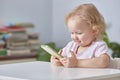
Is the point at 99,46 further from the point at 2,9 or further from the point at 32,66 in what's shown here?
the point at 2,9

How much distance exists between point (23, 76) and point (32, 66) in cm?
28

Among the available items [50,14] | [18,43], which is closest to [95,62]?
[18,43]

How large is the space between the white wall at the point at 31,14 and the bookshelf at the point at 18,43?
0.26 feet

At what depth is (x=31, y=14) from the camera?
12.7 ft

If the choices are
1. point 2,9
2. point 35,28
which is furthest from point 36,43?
point 2,9

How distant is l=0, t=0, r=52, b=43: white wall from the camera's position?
369cm

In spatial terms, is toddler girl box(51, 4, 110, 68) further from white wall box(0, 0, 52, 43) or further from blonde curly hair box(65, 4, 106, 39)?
white wall box(0, 0, 52, 43)

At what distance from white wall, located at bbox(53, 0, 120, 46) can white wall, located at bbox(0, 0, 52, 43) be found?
0.25 ft

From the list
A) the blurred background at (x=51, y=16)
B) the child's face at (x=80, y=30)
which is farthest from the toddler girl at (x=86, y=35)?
the blurred background at (x=51, y=16)

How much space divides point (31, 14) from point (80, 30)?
2501 millimetres

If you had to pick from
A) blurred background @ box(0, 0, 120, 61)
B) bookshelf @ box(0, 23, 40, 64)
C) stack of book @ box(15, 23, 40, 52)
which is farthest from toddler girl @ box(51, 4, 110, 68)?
stack of book @ box(15, 23, 40, 52)

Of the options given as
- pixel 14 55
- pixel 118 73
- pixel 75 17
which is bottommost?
pixel 14 55

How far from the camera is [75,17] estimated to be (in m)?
1.44

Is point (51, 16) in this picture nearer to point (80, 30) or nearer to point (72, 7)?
point (72, 7)
